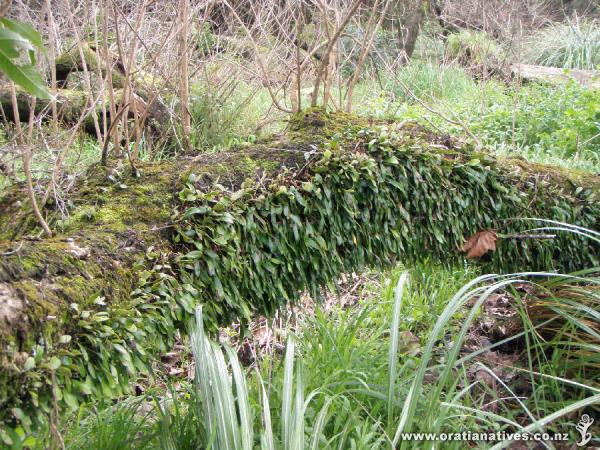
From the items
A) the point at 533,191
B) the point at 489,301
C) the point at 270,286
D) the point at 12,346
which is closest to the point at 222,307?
the point at 270,286

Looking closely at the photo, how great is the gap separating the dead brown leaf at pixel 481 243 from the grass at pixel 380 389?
17 cm

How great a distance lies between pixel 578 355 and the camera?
284cm

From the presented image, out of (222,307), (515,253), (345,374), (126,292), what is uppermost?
(126,292)

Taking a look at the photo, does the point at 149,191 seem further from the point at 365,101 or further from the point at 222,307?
the point at 365,101

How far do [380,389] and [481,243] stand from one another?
95 cm

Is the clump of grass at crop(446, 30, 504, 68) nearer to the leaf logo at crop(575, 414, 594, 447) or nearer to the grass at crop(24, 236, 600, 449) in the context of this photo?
the grass at crop(24, 236, 600, 449)

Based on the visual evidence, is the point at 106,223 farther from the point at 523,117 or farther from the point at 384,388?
the point at 523,117

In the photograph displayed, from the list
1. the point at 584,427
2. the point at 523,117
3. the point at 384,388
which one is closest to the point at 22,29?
the point at 384,388

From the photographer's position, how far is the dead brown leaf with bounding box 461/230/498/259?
10.2 ft

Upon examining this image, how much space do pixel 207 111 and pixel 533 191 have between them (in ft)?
11.5

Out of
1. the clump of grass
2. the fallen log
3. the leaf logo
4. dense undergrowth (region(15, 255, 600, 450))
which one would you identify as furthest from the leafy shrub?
the leaf logo

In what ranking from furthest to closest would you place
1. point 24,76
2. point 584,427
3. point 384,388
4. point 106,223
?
1. point 384,388
2. point 584,427
3. point 106,223
4. point 24,76

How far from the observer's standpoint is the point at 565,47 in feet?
37.5

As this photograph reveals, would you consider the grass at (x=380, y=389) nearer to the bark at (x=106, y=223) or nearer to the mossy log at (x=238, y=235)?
the mossy log at (x=238, y=235)
